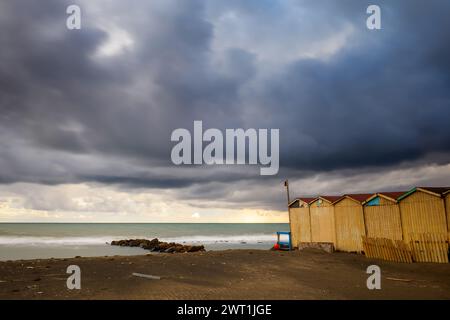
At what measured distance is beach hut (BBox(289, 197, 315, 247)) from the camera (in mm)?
24219

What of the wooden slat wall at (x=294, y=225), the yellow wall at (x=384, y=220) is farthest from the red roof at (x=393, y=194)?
the wooden slat wall at (x=294, y=225)

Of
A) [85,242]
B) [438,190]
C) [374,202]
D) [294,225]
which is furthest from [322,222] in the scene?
[85,242]

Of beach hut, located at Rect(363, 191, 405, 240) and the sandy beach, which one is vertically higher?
beach hut, located at Rect(363, 191, 405, 240)

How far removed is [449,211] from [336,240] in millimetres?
7280

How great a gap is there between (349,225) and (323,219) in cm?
210

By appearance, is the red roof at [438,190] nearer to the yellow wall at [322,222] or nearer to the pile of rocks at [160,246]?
the yellow wall at [322,222]

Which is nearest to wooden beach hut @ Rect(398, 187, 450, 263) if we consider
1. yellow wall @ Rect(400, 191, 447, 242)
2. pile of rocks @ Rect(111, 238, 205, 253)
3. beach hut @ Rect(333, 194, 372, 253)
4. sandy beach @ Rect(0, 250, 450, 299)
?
yellow wall @ Rect(400, 191, 447, 242)

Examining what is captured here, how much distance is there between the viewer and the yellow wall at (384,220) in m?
18.7

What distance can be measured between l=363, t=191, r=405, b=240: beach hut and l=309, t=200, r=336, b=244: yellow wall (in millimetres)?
2625

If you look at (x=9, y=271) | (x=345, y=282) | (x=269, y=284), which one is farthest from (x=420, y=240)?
(x=9, y=271)

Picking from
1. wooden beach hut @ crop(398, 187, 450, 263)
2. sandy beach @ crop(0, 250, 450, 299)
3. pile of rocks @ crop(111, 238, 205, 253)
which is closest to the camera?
sandy beach @ crop(0, 250, 450, 299)

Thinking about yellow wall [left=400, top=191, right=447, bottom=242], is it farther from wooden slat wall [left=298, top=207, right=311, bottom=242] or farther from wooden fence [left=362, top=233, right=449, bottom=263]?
wooden slat wall [left=298, top=207, right=311, bottom=242]
